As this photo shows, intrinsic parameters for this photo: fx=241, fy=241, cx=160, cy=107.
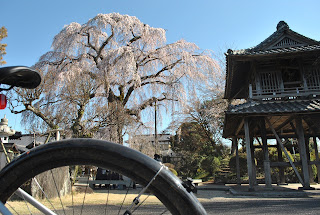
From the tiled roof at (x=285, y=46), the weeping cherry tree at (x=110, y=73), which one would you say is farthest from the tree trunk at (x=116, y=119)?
the tiled roof at (x=285, y=46)

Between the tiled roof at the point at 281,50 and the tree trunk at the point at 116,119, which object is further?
the tree trunk at the point at 116,119

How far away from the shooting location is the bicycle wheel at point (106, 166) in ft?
3.01

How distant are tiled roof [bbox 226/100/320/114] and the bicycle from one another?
25.0 feet

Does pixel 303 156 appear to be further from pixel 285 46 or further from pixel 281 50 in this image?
pixel 285 46

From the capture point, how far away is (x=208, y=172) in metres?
18.5

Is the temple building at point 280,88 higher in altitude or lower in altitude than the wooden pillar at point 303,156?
higher

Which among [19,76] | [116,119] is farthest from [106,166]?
[116,119]

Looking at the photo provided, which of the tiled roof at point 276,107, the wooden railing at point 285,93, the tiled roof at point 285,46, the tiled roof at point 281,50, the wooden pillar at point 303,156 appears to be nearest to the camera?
the tiled roof at point 276,107

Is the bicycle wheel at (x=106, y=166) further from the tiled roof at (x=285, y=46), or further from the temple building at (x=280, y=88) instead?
the tiled roof at (x=285, y=46)

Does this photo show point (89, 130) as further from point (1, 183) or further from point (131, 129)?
point (1, 183)

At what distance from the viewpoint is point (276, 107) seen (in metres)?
8.38

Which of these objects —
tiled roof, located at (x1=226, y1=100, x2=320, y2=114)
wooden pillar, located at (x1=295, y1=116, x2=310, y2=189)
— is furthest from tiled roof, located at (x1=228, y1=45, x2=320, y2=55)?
wooden pillar, located at (x1=295, y1=116, x2=310, y2=189)

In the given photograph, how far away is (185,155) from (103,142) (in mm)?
22941

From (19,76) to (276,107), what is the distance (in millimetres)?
8607
